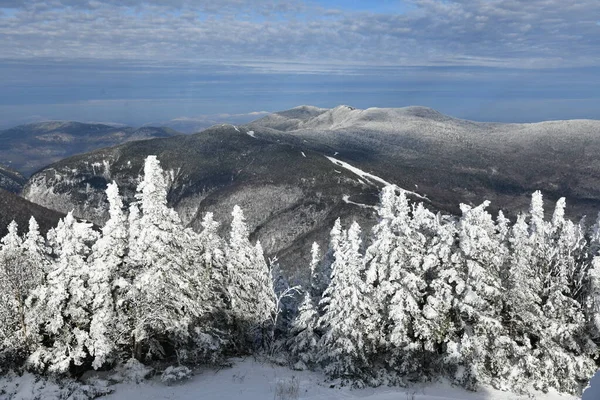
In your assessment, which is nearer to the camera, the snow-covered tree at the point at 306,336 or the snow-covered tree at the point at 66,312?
the snow-covered tree at the point at 66,312

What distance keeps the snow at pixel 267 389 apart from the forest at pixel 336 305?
2.50 feet

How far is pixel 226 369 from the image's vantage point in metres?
23.2

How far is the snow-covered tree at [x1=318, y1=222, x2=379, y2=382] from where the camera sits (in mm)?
22547

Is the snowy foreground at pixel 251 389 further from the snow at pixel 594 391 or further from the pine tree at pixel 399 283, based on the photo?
the snow at pixel 594 391

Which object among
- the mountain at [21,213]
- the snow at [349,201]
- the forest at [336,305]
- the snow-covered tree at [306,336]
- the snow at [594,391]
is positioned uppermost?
the snow at [594,391]

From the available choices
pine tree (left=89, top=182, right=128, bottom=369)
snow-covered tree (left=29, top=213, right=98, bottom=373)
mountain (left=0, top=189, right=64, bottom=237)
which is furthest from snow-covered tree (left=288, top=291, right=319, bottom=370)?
mountain (left=0, top=189, right=64, bottom=237)

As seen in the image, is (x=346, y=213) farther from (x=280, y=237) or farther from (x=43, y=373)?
(x=43, y=373)

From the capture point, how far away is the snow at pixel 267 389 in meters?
18.5

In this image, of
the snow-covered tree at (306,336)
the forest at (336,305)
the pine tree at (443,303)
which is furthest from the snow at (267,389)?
the pine tree at (443,303)

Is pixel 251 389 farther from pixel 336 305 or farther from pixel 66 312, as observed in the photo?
pixel 66 312

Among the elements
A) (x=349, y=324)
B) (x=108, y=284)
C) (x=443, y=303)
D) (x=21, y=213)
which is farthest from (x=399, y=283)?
(x=21, y=213)

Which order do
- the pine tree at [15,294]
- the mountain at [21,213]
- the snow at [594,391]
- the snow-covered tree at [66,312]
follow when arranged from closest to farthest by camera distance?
the snow at [594,391] → the snow-covered tree at [66,312] → the pine tree at [15,294] → the mountain at [21,213]

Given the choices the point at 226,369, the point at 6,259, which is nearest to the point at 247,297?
the point at 226,369

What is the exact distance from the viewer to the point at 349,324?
2323 cm
